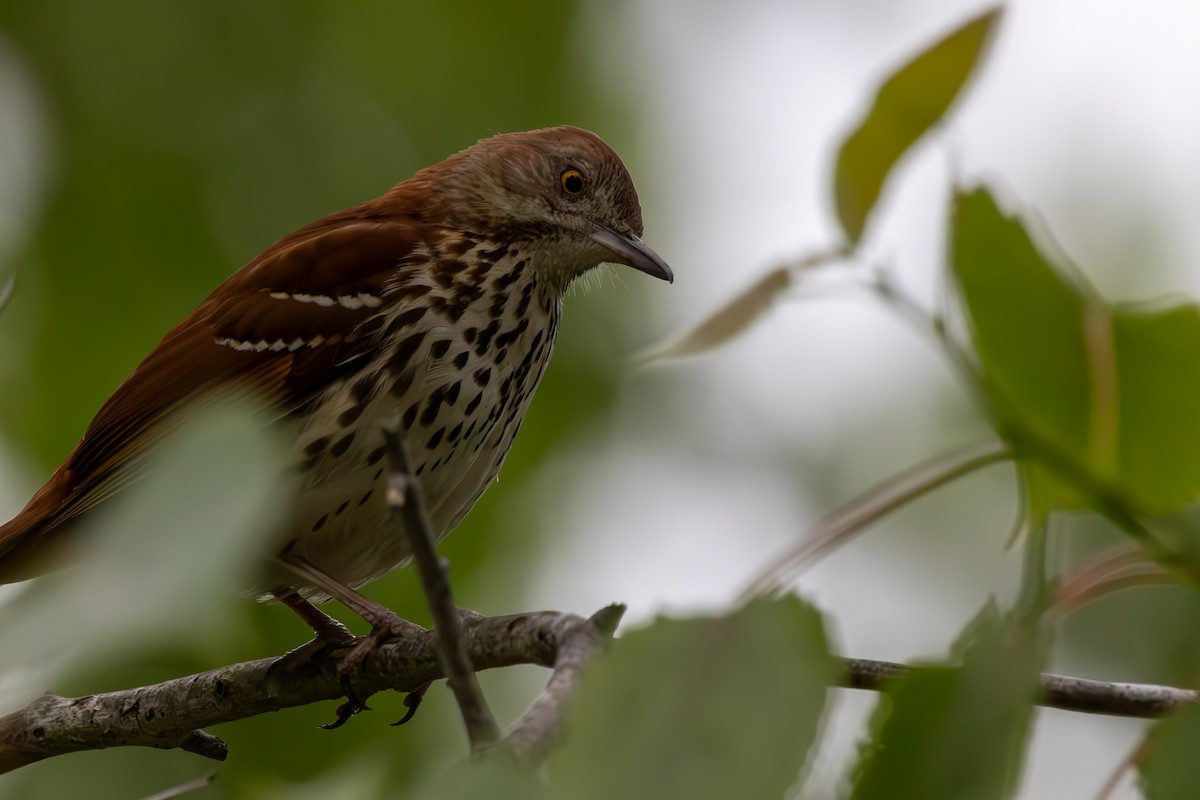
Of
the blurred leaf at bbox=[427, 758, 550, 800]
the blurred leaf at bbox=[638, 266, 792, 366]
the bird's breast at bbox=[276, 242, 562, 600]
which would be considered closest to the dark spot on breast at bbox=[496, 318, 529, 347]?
the bird's breast at bbox=[276, 242, 562, 600]

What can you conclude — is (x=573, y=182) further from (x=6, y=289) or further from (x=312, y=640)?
(x=6, y=289)

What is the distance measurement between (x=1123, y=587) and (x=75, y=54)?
413cm

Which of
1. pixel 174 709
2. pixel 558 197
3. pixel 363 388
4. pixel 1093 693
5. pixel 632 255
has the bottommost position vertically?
pixel 174 709

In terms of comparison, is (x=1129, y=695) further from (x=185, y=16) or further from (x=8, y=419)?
(x=185, y=16)

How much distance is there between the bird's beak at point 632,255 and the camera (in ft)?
11.3

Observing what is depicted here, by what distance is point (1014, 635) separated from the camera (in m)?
1.25

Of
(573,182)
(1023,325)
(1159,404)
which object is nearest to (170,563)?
(1023,325)

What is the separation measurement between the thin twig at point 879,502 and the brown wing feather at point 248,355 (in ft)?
5.38

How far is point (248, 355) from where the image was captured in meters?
3.00

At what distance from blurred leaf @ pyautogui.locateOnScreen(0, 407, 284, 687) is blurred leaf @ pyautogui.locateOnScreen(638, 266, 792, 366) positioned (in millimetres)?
525

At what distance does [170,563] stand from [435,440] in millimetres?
1868

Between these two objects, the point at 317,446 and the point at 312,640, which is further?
the point at 317,446

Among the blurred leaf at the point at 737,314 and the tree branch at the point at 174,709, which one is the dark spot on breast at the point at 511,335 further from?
the blurred leaf at the point at 737,314

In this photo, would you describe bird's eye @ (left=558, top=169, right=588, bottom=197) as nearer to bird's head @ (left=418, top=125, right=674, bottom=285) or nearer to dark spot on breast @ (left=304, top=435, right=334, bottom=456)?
bird's head @ (left=418, top=125, right=674, bottom=285)
